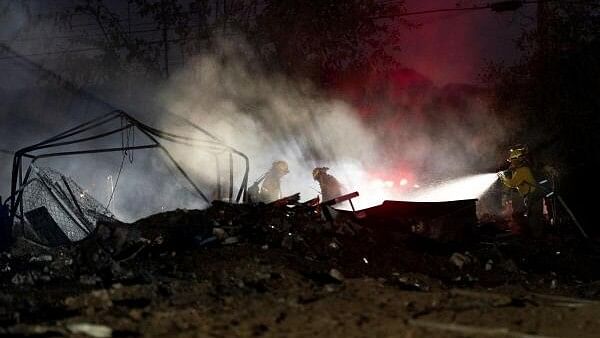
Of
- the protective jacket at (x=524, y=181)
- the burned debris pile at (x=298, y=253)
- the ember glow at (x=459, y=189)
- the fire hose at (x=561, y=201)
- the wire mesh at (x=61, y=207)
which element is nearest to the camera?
the burned debris pile at (x=298, y=253)

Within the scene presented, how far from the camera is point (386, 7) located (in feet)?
65.1

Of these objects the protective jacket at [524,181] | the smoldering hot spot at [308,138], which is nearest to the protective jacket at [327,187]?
the smoldering hot spot at [308,138]

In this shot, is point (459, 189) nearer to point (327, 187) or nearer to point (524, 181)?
point (524, 181)

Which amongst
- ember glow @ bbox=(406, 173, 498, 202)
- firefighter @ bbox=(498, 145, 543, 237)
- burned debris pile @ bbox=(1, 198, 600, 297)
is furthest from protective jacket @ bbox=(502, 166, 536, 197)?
ember glow @ bbox=(406, 173, 498, 202)

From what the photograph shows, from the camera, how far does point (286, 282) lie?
5973 mm

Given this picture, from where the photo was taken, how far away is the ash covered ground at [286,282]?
443 cm

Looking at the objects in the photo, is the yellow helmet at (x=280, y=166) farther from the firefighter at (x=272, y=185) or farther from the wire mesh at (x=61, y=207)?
the wire mesh at (x=61, y=207)

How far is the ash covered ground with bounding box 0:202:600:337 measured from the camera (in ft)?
14.5

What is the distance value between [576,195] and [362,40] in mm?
9047

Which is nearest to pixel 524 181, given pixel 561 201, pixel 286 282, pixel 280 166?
pixel 561 201

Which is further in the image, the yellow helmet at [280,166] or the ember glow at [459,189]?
the ember glow at [459,189]

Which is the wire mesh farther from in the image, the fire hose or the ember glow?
the ember glow

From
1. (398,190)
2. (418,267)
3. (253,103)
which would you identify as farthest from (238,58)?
(418,267)

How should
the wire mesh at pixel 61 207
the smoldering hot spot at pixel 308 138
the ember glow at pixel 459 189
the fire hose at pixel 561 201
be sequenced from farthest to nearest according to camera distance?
the smoldering hot spot at pixel 308 138 → the ember glow at pixel 459 189 → the fire hose at pixel 561 201 → the wire mesh at pixel 61 207
